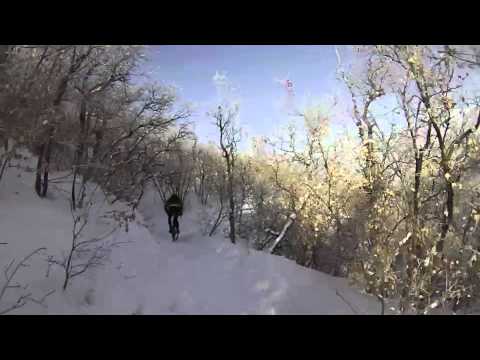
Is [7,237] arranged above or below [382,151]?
below

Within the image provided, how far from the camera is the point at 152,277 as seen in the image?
15.9 feet

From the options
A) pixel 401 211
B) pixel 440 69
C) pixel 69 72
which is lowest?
pixel 401 211

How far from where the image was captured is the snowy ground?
3.26 metres

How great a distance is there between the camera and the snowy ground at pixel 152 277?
3260mm

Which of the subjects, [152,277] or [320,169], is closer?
[152,277]

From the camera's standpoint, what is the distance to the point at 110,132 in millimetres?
8180

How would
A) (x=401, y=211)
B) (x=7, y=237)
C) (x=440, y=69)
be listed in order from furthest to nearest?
(x=401, y=211) < (x=440, y=69) < (x=7, y=237)

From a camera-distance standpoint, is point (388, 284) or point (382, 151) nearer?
point (388, 284)
